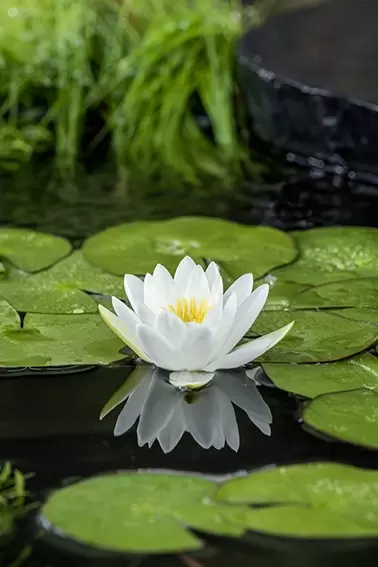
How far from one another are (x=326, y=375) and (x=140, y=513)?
346 millimetres

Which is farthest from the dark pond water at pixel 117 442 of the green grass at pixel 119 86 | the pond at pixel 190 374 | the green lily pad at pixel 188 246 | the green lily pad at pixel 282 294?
the green grass at pixel 119 86

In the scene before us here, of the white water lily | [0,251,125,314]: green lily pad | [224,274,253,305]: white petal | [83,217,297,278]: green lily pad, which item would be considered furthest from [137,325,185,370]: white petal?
[83,217,297,278]: green lily pad

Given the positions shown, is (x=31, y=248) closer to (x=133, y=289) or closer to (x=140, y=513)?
(x=133, y=289)

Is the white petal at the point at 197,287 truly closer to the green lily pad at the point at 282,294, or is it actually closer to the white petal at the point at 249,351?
the white petal at the point at 249,351

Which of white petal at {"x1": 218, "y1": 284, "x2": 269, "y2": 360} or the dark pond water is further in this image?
white petal at {"x1": 218, "y1": 284, "x2": 269, "y2": 360}

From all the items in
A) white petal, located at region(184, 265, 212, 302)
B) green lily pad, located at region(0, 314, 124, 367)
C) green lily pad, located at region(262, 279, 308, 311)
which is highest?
white petal, located at region(184, 265, 212, 302)

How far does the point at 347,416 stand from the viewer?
97cm

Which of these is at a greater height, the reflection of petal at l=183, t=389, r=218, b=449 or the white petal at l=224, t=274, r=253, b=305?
the white petal at l=224, t=274, r=253, b=305

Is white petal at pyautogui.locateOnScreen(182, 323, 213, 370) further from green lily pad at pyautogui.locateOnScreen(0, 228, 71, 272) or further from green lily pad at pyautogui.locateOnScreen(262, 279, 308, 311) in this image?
green lily pad at pyautogui.locateOnScreen(0, 228, 71, 272)

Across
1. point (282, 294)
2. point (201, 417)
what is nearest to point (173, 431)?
point (201, 417)

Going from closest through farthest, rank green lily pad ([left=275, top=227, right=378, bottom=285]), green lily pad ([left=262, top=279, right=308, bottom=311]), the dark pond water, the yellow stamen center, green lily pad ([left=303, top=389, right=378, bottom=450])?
the dark pond water, green lily pad ([left=303, top=389, right=378, bottom=450]), the yellow stamen center, green lily pad ([left=262, top=279, right=308, bottom=311]), green lily pad ([left=275, top=227, right=378, bottom=285])

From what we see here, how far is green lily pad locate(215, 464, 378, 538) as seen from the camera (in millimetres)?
782

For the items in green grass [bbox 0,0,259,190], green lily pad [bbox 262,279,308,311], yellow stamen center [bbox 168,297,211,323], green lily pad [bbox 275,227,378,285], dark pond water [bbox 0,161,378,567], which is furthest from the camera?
green grass [bbox 0,0,259,190]

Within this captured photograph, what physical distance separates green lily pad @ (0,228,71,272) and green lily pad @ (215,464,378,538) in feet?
2.12
